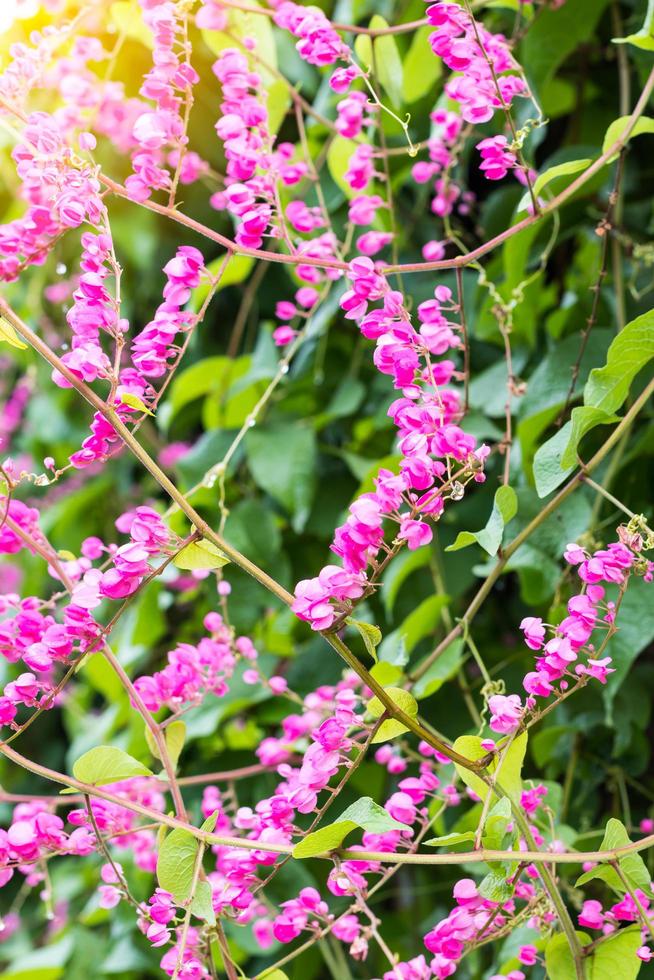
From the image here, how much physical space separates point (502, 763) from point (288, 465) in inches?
19.8

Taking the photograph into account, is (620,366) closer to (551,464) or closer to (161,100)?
(551,464)

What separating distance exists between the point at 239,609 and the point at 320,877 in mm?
230

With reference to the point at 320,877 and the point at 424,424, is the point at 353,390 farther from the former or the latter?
the point at 424,424

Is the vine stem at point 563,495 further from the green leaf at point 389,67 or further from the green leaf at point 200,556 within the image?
the green leaf at point 389,67

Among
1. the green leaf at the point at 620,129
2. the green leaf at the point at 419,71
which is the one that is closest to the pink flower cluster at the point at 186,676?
the green leaf at the point at 620,129

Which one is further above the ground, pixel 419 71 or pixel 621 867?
pixel 419 71

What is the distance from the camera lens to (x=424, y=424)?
0.44 meters

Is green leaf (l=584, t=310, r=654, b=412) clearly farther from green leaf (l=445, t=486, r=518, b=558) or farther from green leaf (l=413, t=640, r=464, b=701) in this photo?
green leaf (l=413, t=640, r=464, b=701)

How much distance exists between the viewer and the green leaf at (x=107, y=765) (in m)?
0.47

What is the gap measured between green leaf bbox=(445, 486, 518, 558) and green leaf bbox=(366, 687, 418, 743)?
8 cm

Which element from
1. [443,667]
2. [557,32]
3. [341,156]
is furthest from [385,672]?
[557,32]

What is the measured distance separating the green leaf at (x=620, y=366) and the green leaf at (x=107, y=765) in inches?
11.0

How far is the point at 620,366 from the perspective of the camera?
0.55 m

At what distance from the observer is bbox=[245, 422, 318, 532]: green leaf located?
93cm
